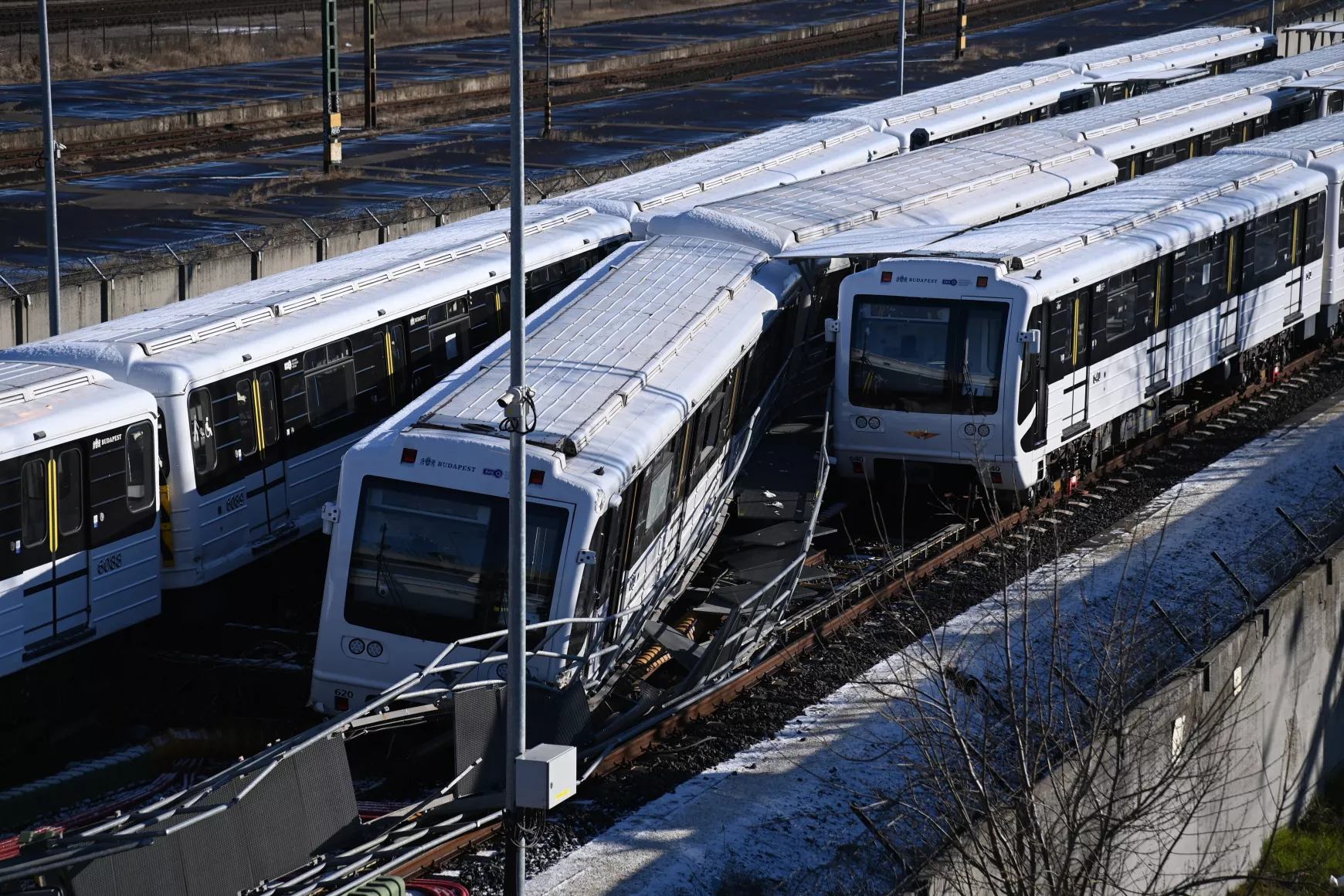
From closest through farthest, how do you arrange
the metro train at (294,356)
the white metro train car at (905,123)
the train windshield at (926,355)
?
1. the metro train at (294,356)
2. the train windshield at (926,355)
3. the white metro train car at (905,123)

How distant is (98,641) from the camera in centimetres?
1677

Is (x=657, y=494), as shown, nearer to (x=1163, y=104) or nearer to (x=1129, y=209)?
(x=1129, y=209)

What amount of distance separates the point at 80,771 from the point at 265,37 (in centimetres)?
5675

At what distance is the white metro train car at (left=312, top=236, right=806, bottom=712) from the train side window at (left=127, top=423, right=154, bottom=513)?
7.24 ft

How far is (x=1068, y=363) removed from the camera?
22016 millimetres

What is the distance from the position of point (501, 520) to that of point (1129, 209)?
1303 centimetres

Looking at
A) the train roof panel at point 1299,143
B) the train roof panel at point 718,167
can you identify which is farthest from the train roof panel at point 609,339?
the train roof panel at point 1299,143

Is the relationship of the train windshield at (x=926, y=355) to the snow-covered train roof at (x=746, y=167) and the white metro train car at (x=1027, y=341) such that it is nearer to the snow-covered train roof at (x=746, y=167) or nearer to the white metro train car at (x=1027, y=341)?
the white metro train car at (x=1027, y=341)

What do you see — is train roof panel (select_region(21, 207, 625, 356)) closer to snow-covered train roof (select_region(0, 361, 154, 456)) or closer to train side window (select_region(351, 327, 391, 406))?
train side window (select_region(351, 327, 391, 406))

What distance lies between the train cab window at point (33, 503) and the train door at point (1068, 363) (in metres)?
11.4

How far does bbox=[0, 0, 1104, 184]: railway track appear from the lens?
45406 mm

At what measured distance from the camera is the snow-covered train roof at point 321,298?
17.7 m

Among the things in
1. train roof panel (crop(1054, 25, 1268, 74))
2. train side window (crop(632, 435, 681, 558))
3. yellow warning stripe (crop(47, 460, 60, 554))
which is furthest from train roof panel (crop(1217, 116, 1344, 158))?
yellow warning stripe (crop(47, 460, 60, 554))

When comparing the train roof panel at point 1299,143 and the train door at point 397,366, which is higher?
the train roof panel at point 1299,143
